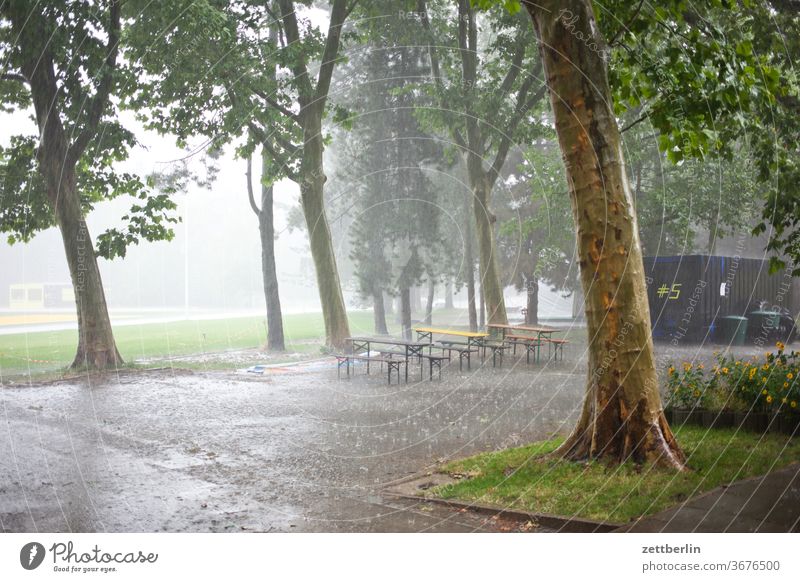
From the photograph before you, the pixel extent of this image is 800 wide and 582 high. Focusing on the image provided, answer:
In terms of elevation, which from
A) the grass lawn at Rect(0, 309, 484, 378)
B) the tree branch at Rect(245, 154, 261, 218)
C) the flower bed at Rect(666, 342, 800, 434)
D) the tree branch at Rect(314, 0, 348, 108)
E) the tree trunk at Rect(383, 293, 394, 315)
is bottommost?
the flower bed at Rect(666, 342, 800, 434)

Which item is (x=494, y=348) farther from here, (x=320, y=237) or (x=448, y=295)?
(x=320, y=237)

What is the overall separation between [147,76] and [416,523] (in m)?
4.16

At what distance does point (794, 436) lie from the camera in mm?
5934

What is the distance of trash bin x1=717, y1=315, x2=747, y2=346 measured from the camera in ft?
40.5

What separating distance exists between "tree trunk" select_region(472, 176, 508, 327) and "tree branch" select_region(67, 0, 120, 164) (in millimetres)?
6365

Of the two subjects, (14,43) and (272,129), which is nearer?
(14,43)

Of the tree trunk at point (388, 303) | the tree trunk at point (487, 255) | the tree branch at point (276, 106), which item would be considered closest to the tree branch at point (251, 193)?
the tree branch at point (276, 106)

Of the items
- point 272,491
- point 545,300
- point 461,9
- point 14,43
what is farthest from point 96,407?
point 545,300

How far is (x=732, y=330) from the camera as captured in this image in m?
12.8

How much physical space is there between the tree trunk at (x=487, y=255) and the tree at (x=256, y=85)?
3952 millimetres

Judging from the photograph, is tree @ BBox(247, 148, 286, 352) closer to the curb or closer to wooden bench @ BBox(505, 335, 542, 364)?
the curb

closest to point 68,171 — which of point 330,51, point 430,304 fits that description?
point 330,51

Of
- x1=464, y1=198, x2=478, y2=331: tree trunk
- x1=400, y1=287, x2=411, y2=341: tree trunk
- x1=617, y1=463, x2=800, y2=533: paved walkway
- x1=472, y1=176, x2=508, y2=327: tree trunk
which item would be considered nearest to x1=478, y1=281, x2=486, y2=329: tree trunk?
x1=472, y1=176, x2=508, y2=327: tree trunk
